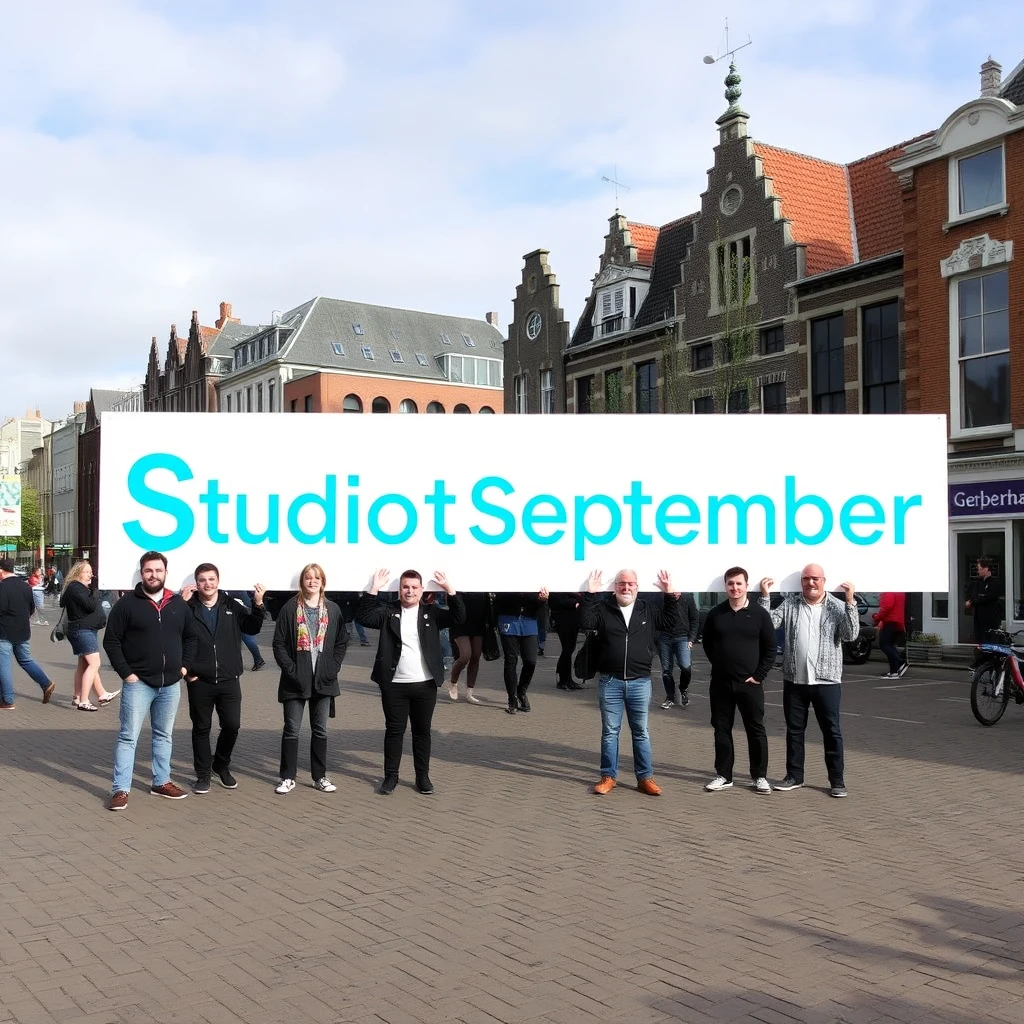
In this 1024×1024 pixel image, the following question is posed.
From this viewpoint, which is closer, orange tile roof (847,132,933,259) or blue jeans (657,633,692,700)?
blue jeans (657,633,692,700)

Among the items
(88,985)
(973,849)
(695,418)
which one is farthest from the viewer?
(695,418)

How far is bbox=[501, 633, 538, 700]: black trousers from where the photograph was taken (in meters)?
13.2

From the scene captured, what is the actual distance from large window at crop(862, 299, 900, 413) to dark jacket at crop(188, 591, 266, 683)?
19368mm

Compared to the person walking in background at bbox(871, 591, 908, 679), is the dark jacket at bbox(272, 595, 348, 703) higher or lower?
higher

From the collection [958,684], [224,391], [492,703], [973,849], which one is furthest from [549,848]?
[224,391]

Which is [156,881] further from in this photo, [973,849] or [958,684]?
[958,684]

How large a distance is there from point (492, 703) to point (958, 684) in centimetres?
777

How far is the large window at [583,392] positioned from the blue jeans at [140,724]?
28.3 metres

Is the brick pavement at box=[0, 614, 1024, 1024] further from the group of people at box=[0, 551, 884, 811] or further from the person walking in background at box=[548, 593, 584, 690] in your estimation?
the person walking in background at box=[548, 593, 584, 690]

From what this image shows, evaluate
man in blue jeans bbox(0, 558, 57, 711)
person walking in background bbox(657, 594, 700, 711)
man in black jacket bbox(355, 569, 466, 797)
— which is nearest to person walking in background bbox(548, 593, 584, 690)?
→ person walking in background bbox(657, 594, 700, 711)

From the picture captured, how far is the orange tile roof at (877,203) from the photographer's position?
89.4 feet

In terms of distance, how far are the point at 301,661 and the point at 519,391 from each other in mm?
31480

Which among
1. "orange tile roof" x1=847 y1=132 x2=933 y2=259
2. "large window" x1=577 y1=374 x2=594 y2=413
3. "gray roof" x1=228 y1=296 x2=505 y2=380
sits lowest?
"large window" x1=577 y1=374 x2=594 y2=413

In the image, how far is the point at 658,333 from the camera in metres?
32.6
